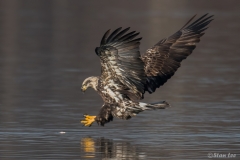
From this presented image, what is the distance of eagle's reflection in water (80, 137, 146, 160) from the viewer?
31.4ft

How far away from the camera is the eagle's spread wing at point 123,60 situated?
34.6ft

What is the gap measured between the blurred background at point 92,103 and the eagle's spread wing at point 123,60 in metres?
0.68

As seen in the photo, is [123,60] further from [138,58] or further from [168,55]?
[168,55]

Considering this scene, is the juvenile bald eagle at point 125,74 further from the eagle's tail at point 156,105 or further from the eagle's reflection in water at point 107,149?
the eagle's reflection in water at point 107,149

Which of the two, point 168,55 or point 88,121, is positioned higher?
point 168,55

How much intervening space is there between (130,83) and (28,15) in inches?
1159

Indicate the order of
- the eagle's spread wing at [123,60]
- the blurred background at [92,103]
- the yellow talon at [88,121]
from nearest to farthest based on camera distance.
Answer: the blurred background at [92,103] → the eagle's spread wing at [123,60] → the yellow talon at [88,121]

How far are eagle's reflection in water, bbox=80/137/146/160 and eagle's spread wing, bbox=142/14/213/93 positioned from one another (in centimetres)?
150

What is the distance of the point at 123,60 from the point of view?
10.7 metres

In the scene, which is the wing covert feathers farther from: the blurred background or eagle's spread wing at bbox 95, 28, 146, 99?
the blurred background

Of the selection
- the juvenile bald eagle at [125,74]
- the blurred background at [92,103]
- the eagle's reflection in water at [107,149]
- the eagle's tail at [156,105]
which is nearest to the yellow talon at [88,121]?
the juvenile bald eagle at [125,74]

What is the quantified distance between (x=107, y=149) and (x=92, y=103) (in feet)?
14.2

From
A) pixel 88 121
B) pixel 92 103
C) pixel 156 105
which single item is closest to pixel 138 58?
pixel 156 105

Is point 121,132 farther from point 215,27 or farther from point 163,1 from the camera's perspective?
point 163,1
